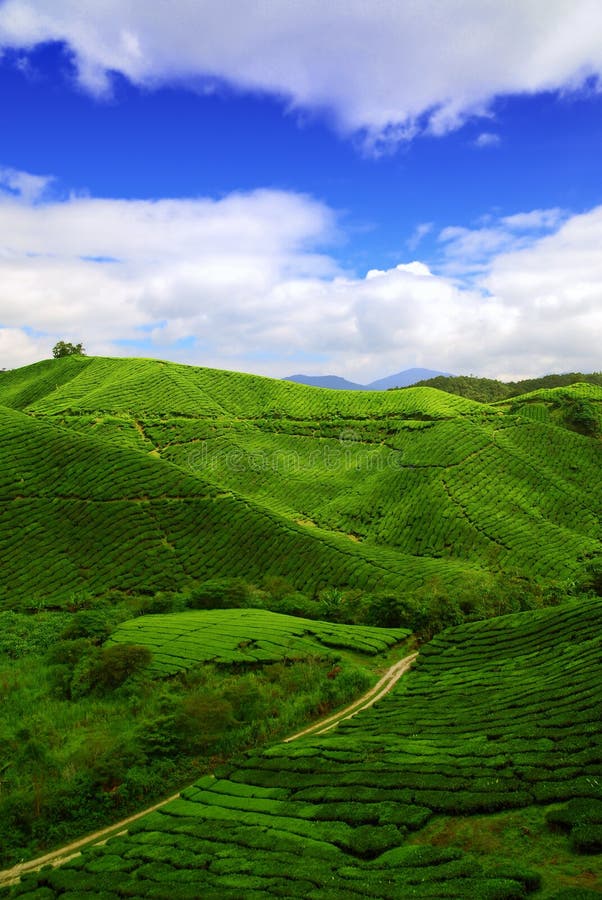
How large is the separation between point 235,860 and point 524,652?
63.1ft

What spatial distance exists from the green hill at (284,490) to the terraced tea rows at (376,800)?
66.6 feet

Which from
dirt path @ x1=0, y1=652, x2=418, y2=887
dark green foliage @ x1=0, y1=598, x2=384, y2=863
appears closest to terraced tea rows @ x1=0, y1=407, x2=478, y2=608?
dark green foliage @ x1=0, y1=598, x2=384, y2=863

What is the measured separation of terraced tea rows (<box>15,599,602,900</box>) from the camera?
44.9ft

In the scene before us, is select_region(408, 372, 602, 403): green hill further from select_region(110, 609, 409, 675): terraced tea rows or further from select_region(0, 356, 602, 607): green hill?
select_region(110, 609, 409, 675): terraced tea rows

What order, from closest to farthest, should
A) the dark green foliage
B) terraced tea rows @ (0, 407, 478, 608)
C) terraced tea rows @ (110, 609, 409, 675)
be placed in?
the dark green foliage < terraced tea rows @ (110, 609, 409, 675) < terraced tea rows @ (0, 407, 478, 608)

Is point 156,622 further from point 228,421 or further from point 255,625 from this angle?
point 228,421

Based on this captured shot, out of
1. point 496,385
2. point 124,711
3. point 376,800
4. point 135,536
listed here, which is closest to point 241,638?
point 124,711

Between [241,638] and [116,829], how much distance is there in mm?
14805

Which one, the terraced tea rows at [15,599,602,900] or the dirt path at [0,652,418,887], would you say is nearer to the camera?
the terraced tea rows at [15,599,602,900]

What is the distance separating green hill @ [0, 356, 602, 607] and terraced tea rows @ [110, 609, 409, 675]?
11.3 meters

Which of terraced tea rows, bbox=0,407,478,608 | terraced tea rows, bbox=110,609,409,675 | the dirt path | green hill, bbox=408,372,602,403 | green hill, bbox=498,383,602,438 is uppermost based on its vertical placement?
green hill, bbox=408,372,602,403

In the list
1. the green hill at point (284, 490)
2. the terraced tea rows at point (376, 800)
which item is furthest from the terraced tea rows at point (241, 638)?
the green hill at point (284, 490)

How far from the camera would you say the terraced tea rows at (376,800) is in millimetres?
13695

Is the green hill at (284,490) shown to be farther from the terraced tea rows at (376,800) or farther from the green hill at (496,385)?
the green hill at (496,385)
